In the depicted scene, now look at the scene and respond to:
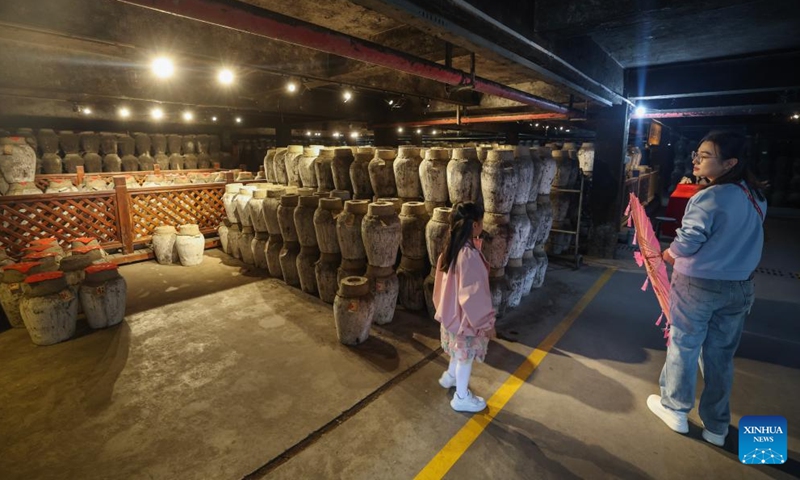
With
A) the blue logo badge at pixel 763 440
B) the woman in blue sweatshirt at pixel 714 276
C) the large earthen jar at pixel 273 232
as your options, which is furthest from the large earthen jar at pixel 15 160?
the blue logo badge at pixel 763 440

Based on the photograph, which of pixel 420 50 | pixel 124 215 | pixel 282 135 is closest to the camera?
pixel 420 50

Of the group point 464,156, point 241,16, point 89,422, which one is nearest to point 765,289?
point 464,156

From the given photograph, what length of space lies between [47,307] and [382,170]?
3.75 m

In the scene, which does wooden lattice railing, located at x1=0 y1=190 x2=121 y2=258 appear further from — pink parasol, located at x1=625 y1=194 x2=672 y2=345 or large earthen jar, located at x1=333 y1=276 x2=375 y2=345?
pink parasol, located at x1=625 y1=194 x2=672 y2=345

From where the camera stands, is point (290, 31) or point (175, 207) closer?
point (290, 31)

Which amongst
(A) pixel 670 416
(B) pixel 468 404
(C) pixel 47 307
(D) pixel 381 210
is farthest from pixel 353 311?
(C) pixel 47 307

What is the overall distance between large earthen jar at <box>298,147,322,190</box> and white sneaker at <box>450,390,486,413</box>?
4041 millimetres

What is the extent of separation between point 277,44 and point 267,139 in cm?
1534

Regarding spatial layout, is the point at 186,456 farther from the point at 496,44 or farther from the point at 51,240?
the point at 51,240

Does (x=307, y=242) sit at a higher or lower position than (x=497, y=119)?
lower

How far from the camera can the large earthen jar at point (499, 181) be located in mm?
4086

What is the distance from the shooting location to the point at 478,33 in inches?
113

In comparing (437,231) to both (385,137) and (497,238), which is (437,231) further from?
(385,137)

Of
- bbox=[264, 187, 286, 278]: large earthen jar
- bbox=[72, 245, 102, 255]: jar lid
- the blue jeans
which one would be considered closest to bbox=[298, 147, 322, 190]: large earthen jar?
bbox=[264, 187, 286, 278]: large earthen jar
